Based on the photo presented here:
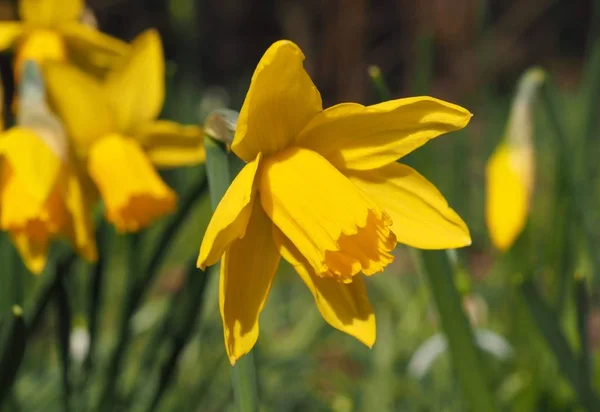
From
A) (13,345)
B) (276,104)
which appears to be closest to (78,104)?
(13,345)

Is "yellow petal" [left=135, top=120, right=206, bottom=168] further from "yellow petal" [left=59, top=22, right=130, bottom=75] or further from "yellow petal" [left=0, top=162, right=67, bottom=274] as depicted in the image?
"yellow petal" [left=0, top=162, right=67, bottom=274]

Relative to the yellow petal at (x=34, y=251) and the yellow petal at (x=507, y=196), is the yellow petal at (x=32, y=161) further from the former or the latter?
the yellow petal at (x=507, y=196)

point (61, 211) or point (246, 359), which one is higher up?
point (246, 359)

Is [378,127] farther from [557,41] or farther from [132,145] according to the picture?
[557,41]

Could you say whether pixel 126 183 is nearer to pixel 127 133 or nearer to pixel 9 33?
pixel 127 133

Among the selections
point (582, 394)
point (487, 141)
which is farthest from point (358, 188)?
point (487, 141)

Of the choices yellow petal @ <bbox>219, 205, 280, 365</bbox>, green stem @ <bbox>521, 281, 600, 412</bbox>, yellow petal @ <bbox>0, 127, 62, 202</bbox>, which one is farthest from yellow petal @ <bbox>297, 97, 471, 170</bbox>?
yellow petal @ <bbox>0, 127, 62, 202</bbox>

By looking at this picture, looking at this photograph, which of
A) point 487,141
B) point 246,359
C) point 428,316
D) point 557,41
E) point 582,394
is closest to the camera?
point 246,359
